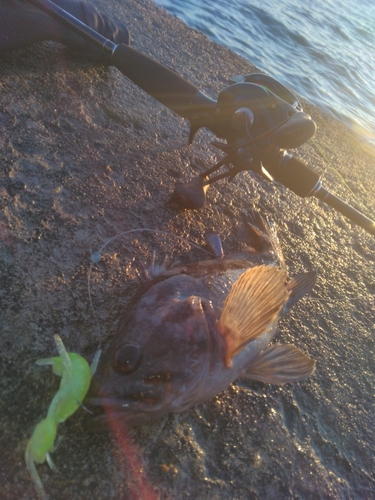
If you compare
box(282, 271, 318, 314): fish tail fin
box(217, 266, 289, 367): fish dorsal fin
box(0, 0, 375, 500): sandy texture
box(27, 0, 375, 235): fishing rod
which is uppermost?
box(27, 0, 375, 235): fishing rod

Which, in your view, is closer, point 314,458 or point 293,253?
point 314,458

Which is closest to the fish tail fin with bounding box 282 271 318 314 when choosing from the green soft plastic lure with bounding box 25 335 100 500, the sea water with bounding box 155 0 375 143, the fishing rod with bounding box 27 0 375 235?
the fishing rod with bounding box 27 0 375 235

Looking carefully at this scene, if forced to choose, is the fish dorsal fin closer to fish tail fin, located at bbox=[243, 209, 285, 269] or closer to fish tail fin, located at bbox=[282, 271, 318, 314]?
fish tail fin, located at bbox=[282, 271, 318, 314]

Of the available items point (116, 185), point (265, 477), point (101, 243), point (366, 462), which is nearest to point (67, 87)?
point (116, 185)

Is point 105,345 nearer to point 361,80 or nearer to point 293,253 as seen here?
point 293,253

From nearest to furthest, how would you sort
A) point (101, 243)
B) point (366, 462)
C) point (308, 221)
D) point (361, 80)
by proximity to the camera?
1. point (366, 462)
2. point (101, 243)
3. point (308, 221)
4. point (361, 80)

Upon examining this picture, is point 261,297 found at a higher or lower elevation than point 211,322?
higher

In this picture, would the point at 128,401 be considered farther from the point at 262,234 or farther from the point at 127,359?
the point at 262,234
